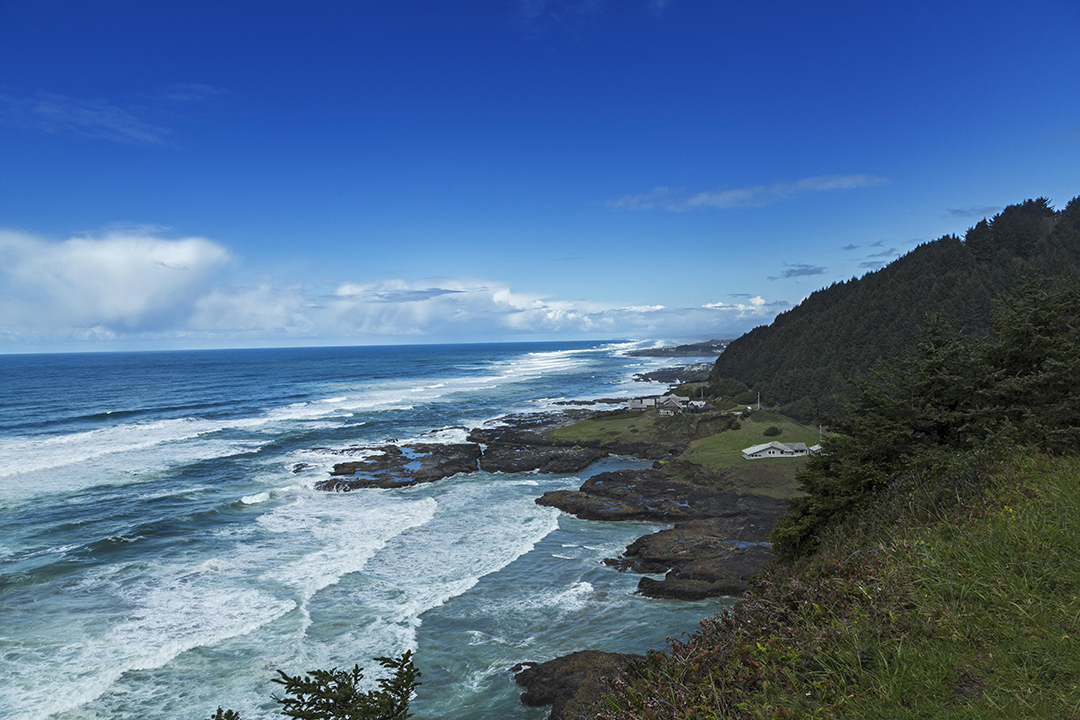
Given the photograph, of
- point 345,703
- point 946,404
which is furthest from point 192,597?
point 946,404

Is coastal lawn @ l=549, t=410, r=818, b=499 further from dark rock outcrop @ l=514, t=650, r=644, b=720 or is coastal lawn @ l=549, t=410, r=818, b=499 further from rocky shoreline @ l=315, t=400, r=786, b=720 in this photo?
dark rock outcrop @ l=514, t=650, r=644, b=720

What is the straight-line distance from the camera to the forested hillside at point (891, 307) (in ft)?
224

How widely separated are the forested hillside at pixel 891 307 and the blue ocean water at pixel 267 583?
140 ft

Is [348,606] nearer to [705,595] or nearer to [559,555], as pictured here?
[559,555]

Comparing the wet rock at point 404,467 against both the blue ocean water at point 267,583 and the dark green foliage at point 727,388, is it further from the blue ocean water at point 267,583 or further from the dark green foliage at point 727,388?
the dark green foliage at point 727,388

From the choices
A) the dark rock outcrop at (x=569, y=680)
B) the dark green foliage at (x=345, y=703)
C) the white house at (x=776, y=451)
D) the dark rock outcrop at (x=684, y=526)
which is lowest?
the dark rock outcrop at (x=684, y=526)

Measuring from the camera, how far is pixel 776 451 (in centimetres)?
3938

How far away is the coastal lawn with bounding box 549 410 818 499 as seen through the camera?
36.5 meters

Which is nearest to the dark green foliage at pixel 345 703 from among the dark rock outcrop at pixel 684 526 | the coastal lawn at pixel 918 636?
the coastal lawn at pixel 918 636

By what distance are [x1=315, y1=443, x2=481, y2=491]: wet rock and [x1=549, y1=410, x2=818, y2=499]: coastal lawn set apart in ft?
39.5

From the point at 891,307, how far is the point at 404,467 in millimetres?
72578

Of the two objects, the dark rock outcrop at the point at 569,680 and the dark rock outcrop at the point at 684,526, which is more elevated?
the dark rock outcrop at the point at 569,680

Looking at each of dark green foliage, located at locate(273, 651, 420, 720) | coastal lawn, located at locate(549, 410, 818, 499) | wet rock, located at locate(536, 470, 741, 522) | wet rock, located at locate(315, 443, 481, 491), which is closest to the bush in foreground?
dark green foliage, located at locate(273, 651, 420, 720)

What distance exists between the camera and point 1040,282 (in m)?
17.0
